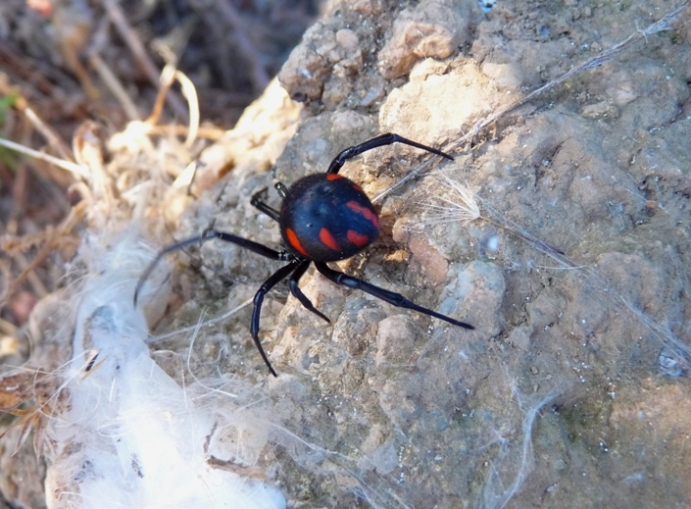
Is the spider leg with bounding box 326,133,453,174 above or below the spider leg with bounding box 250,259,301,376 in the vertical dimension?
above

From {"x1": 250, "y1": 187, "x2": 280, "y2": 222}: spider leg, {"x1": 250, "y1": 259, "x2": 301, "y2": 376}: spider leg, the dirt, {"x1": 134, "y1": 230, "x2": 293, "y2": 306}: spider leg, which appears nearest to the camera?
the dirt

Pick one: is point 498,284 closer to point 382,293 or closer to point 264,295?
point 382,293

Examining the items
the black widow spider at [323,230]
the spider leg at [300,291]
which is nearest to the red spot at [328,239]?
the black widow spider at [323,230]

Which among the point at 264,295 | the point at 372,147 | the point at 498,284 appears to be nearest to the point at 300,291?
the point at 264,295

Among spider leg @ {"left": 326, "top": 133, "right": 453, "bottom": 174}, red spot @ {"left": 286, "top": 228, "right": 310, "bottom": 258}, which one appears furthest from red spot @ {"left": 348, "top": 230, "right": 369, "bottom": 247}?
spider leg @ {"left": 326, "top": 133, "right": 453, "bottom": 174}

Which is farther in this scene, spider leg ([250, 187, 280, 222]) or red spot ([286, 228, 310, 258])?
spider leg ([250, 187, 280, 222])

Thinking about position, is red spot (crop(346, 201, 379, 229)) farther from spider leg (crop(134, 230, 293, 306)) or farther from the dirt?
spider leg (crop(134, 230, 293, 306))

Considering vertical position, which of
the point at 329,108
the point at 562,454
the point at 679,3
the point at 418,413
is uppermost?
the point at 329,108

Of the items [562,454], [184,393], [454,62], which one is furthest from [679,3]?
[184,393]

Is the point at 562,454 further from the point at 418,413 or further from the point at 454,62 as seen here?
the point at 454,62
